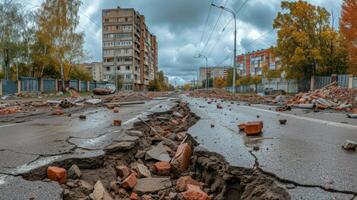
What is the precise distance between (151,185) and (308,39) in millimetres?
30611

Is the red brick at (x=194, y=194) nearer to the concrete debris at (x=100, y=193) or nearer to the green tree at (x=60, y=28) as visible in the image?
the concrete debris at (x=100, y=193)

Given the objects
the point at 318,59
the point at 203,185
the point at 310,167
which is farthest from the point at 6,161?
the point at 318,59

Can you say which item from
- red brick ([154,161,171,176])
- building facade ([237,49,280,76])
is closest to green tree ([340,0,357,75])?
red brick ([154,161,171,176])

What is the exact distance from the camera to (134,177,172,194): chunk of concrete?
8.50ft

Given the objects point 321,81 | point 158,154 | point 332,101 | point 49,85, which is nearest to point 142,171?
point 158,154

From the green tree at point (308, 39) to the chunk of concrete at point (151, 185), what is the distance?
29.2 m

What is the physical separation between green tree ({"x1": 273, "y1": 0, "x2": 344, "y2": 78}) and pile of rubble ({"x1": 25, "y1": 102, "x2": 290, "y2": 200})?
2863cm

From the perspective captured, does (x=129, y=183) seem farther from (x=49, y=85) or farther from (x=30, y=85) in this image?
(x=49, y=85)

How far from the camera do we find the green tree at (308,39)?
29156 millimetres

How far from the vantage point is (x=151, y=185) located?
2.72 meters

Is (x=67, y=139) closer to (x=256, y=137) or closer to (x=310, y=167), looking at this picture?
(x=256, y=137)

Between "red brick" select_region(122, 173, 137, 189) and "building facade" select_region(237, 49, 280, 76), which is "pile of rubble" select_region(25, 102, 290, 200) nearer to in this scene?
"red brick" select_region(122, 173, 137, 189)

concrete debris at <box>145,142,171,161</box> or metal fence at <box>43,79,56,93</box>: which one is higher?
metal fence at <box>43,79,56,93</box>

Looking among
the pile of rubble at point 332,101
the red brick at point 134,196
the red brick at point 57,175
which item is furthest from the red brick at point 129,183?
the pile of rubble at point 332,101
